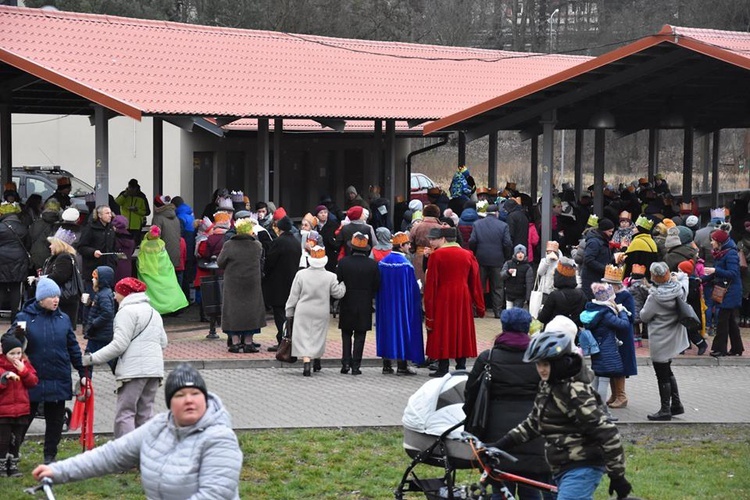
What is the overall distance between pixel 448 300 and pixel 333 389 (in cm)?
158

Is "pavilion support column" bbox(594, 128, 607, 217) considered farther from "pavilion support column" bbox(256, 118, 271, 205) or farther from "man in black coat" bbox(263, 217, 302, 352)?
"man in black coat" bbox(263, 217, 302, 352)

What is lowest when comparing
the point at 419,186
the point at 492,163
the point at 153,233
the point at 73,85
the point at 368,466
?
the point at 368,466

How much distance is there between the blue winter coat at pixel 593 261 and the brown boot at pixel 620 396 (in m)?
3.64

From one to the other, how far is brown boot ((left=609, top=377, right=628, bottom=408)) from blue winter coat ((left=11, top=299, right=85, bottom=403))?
543 cm

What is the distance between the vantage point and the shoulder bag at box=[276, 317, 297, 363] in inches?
569

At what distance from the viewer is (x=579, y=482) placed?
264 inches

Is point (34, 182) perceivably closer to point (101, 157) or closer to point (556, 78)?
point (101, 157)

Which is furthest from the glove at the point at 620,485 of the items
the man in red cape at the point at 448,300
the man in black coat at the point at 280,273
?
the man in black coat at the point at 280,273

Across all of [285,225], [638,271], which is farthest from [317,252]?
[638,271]

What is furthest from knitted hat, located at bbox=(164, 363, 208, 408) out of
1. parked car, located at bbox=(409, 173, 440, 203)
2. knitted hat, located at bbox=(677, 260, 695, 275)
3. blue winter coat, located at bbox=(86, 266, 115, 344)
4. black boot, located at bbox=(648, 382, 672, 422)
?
parked car, located at bbox=(409, 173, 440, 203)

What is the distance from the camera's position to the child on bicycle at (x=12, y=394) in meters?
9.27

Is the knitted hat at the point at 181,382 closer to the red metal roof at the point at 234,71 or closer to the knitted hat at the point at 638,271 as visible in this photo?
the knitted hat at the point at 638,271

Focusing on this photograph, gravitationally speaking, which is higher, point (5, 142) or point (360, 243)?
point (5, 142)

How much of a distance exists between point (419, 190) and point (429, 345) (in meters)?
23.3
